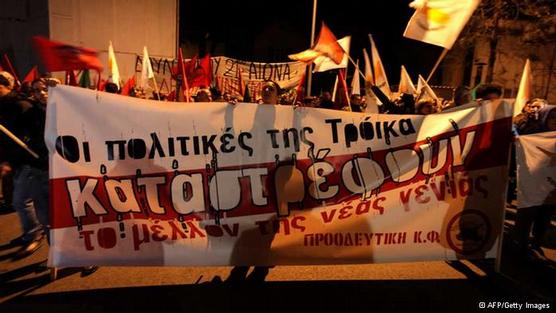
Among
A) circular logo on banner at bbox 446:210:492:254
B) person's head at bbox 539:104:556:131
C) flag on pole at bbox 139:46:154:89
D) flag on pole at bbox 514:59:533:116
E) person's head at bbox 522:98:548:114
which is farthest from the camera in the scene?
flag on pole at bbox 139:46:154:89

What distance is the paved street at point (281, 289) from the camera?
142 inches

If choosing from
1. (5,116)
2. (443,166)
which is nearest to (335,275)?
(443,166)

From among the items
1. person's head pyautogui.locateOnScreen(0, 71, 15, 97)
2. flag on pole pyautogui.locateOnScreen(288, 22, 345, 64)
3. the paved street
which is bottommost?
the paved street

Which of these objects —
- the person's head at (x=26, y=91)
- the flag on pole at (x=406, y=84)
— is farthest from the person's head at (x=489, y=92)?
the person's head at (x=26, y=91)

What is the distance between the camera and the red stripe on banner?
3453 mm

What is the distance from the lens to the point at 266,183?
11.9 ft

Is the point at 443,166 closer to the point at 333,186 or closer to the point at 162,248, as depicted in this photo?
the point at 333,186

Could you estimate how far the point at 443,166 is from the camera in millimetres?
3725

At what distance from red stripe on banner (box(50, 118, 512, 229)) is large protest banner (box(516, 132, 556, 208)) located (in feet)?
2.30

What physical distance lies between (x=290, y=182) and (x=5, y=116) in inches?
115

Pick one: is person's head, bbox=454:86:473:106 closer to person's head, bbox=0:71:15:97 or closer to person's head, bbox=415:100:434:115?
person's head, bbox=415:100:434:115

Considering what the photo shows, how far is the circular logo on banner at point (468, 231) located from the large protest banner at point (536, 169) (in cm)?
89

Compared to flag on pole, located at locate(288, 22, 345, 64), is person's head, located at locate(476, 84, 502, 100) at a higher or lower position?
lower

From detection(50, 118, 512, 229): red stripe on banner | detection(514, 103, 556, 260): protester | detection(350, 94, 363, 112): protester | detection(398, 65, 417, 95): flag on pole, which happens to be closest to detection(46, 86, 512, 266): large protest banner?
detection(50, 118, 512, 229): red stripe on banner
